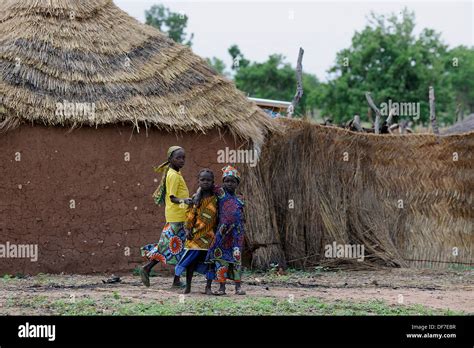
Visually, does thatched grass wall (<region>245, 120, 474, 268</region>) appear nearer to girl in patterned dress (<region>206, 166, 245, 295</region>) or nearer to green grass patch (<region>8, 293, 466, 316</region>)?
girl in patterned dress (<region>206, 166, 245, 295</region>)

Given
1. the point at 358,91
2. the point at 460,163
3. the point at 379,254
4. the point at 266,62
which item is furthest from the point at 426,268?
the point at 266,62

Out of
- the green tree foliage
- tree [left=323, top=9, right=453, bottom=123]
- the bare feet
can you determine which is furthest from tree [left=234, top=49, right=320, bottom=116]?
the bare feet

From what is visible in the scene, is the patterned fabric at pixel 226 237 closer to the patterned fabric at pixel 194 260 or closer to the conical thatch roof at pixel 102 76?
the patterned fabric at pixel 194 260

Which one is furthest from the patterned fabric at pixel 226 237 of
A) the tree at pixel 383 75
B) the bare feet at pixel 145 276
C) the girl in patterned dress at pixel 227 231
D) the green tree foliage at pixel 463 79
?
the green tree foliage at pixel 463 79

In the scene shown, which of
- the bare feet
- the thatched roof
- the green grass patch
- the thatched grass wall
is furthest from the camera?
the thatched roof

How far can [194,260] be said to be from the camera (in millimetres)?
9055

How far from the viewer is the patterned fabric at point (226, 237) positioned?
8.95m

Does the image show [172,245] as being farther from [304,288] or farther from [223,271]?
[304,288]

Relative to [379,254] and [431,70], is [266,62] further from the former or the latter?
[379,254]

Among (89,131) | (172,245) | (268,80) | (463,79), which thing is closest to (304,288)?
(172,245)

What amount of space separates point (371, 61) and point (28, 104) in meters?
21.4

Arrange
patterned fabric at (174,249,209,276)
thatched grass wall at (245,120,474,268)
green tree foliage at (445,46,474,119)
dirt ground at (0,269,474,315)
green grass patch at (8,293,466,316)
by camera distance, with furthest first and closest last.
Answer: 1. green tree foliage at (445,46,474,119)
2. thatched grass wall at (245,120,474,268)
3. patterned fabric at (174,249,209,276)
4. dirt ground at (0,269,474,315)
5. green grass patch at (8,293,466,316)

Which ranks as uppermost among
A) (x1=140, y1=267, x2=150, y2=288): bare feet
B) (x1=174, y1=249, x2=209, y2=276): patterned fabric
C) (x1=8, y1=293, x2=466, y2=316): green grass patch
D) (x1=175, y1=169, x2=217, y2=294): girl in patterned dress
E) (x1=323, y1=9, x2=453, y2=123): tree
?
(x1=323, y1=9, x2=453, y2=123): tree

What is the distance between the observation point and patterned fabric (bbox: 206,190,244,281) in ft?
29.4
